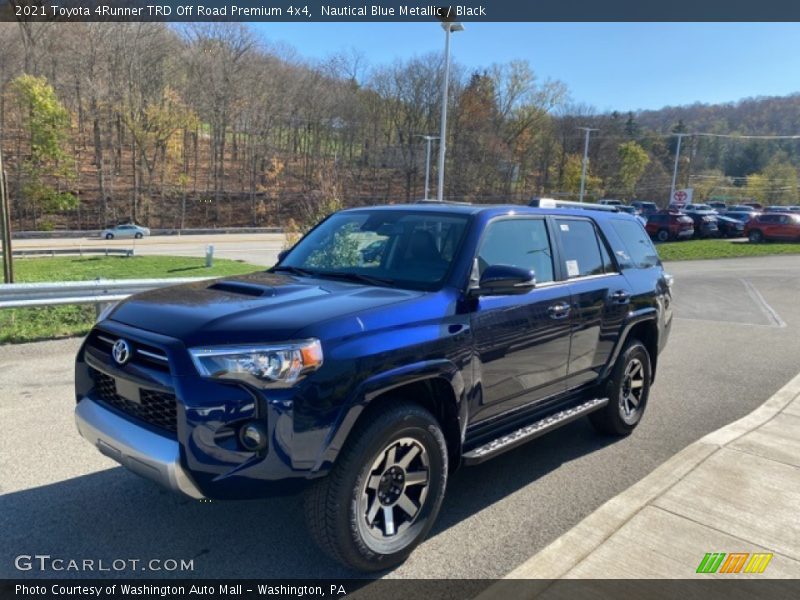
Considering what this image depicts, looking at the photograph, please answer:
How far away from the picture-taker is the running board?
3.51 m

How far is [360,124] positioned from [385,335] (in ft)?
245

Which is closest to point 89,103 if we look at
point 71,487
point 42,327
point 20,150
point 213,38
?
point 20,150

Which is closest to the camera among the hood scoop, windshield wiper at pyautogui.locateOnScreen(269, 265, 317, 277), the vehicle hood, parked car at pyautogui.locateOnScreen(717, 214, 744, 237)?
the vehicle hood

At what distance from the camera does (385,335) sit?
2.99 meters

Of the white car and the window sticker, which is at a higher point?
the window sticker

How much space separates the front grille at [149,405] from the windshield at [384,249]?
1.41 meters

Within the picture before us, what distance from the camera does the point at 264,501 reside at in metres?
3.79

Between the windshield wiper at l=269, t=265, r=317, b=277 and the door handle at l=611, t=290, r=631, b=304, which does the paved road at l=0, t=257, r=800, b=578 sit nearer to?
the door handle at l=611, t=290, r=631, b=304

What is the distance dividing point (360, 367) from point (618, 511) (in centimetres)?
199

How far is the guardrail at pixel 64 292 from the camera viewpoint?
290 inches

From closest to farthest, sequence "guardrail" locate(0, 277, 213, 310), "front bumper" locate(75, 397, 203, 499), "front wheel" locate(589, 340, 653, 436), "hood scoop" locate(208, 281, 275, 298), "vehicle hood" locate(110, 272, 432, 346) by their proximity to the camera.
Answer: "front bumper" locate(75, 397, 203, 499) < "vehicle hood" locate(110, 272, 432, 346) < "hood scoop" locate(208, 281, 275, 298) < "front wheel" locate(589, 340, 653, 436) < "guardrail" locate(0, 277, 213, 310)

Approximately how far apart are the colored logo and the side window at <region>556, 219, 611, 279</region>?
6.75 ft

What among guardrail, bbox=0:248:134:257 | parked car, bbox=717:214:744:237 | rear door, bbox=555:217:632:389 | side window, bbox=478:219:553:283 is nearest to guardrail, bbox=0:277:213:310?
side window, bbox=478:219:553:283

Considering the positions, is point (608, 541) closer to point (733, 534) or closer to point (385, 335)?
point (733, 534)
